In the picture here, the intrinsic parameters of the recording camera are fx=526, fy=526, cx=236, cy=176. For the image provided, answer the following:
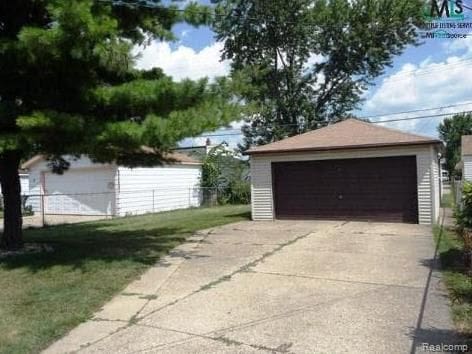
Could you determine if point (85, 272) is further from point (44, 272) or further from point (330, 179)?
point (330, 179)

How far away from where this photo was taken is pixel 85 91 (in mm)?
8578

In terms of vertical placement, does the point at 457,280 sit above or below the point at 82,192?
below

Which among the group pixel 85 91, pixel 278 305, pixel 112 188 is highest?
pixel 85 91

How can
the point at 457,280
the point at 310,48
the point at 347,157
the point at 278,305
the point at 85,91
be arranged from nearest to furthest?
the point at 278,305 → the point at 457,280 → the point at 85,91 → the point at 347,157 → the point at 310,48

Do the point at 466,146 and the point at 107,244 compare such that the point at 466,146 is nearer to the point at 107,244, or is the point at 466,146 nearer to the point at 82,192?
the point at 82,192

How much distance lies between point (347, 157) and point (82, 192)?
13473 millimetres

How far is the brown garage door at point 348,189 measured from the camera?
15.5 meters

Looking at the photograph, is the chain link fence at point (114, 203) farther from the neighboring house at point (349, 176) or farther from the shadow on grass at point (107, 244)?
the neighboring house at point (349, 176)

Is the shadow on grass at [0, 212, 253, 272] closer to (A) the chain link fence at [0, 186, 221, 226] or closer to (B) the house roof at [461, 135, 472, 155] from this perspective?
(A) the chain link fence at [0, 186, 221, 226]

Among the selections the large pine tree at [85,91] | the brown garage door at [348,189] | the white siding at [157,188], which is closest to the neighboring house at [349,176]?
the brown garage door at [348,189]

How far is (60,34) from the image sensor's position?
7.55 m

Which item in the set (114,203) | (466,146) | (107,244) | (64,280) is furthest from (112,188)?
(466,146)

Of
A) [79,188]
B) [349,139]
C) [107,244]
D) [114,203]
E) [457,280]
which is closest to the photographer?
[457,280]

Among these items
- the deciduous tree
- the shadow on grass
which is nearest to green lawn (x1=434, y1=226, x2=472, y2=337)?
the shadow on grass
